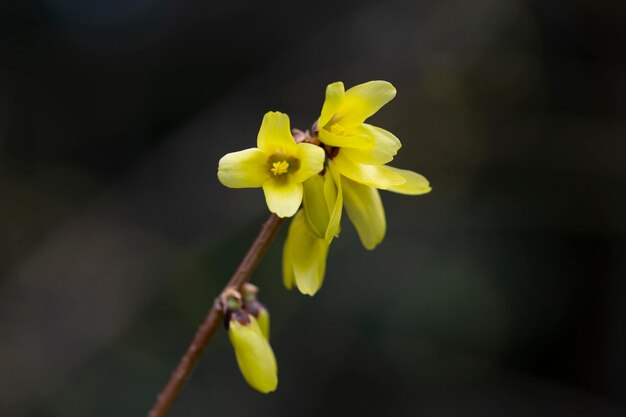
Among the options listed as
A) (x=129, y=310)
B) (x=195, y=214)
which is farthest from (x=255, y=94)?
(x=129, y=310)

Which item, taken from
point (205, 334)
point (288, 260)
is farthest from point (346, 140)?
point (205, 334)

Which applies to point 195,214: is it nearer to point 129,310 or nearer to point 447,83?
point 129,310

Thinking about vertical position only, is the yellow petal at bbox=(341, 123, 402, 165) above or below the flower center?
above

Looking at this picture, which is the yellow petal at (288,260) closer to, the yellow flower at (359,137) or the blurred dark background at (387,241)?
the yellow flower at (359,137)

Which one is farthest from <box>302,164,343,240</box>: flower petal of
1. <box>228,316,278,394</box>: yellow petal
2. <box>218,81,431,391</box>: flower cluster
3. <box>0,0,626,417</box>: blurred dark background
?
<box>0,0,626,417</box>: blurred dark background

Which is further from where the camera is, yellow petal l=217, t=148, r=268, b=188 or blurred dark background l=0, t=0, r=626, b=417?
blurred dark background l=0, t=0, r=626, b=417

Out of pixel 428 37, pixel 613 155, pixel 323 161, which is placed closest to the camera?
pixel 323 161

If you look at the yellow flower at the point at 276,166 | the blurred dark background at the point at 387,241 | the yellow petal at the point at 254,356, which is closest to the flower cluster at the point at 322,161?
the yellow flower at the point at 276,166

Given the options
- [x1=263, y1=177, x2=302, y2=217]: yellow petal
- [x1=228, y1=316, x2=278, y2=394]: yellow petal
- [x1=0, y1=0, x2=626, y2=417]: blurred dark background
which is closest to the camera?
[x1=263, y1=177, x2=302, y2=217]: yellow petal

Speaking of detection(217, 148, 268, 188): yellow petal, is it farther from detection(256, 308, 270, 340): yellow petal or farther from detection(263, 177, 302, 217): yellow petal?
detection(256, 308, 270, 340): yellow petal
